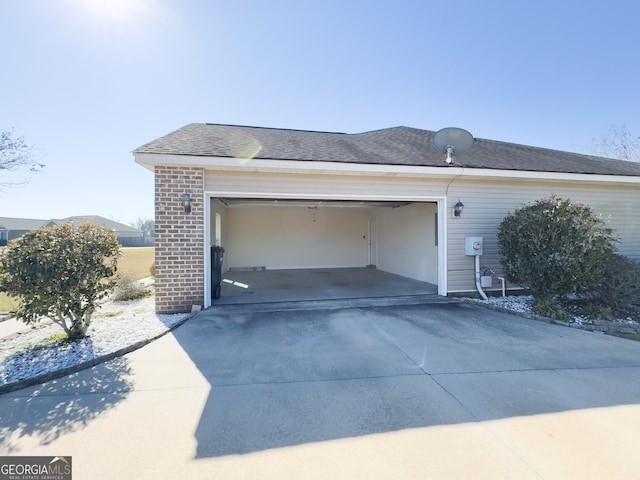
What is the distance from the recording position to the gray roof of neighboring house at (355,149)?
621cm

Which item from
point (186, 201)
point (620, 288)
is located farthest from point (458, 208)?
point (186, 201)

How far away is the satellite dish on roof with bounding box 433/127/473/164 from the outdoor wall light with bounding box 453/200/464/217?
3.51 feet

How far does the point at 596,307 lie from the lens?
5.73 meters

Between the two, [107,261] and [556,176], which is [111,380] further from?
[556,176]

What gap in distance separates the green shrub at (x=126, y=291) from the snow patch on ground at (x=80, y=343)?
1.24 meters

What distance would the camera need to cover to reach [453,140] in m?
6.92

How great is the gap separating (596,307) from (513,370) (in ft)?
13.2

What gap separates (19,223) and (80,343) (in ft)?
183

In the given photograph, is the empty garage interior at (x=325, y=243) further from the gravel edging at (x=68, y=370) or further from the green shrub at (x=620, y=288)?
the gravel edging at (x=68, y=370)

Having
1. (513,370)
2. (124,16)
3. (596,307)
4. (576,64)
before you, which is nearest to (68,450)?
(513,370)

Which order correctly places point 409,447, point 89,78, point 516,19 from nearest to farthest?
point 409,447 → point 89,78 → point 516,19

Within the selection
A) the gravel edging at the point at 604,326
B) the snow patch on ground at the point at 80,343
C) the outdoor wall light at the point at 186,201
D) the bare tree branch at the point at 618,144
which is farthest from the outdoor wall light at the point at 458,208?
the bare tree branch at the point at 618,144

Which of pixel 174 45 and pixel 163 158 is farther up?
pixel 174 45

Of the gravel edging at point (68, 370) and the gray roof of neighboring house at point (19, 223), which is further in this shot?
the gray roof of neighboring house at point (19, 223)
